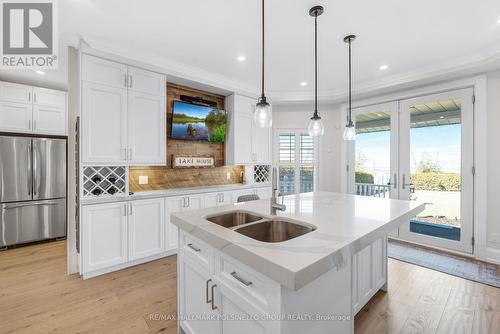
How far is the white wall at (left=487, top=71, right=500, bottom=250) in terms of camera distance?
119 inches

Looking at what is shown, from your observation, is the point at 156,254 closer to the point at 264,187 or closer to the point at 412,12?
the point at 264,187

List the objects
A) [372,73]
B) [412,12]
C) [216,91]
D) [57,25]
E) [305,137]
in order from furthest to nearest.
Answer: [305,137] < [216,91] < [372,73] < [57,25] < [412,12]

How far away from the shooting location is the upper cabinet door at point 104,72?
2.56m

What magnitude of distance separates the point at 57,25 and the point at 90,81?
0.56m

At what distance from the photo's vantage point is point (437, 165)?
3508mm

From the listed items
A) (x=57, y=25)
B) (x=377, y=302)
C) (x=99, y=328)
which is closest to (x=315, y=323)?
(x=377, y=302)

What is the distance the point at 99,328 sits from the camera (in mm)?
1822

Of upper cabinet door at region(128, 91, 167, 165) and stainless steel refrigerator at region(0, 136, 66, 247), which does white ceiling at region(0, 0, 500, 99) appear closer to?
upper cabinet door at region(128, 91, 167, 165)

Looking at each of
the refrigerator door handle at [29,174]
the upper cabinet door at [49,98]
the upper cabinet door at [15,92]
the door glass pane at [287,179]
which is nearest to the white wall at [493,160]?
the door glass pane at [287,179]

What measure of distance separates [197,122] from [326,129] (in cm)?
275

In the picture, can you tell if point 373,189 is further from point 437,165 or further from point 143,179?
point 143,179

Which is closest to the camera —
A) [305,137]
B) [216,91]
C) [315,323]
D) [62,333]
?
[315,323]

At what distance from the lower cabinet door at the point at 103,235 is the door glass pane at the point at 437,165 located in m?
4.37

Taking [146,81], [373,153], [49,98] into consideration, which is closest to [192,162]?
[146,81]
